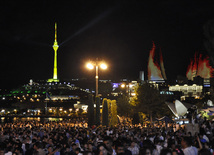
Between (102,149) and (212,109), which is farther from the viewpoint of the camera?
(212,109)

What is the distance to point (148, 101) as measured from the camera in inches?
1761

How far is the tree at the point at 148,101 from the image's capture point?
4462 centimetres

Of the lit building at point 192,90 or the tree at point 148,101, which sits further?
the lit building at point 192,90

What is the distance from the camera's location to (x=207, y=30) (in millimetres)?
26672

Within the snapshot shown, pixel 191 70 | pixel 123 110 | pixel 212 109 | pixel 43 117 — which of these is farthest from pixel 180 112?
pixel 191 70

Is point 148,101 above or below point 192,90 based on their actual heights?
below

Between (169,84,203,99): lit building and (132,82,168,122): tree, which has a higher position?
(169,84,203,99): lit building

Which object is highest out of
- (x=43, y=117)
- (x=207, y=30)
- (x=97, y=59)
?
(x=207, y=30)

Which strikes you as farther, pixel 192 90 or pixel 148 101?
pixel 192 90

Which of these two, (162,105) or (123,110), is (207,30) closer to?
(162,105)

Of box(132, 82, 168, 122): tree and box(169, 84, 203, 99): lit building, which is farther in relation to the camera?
box(169, 84, 203, 99): lit building

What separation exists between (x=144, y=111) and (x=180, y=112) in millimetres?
20280

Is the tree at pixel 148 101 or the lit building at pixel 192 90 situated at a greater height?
the lit building at pixel 192 90

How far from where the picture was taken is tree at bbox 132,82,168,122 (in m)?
44.6
